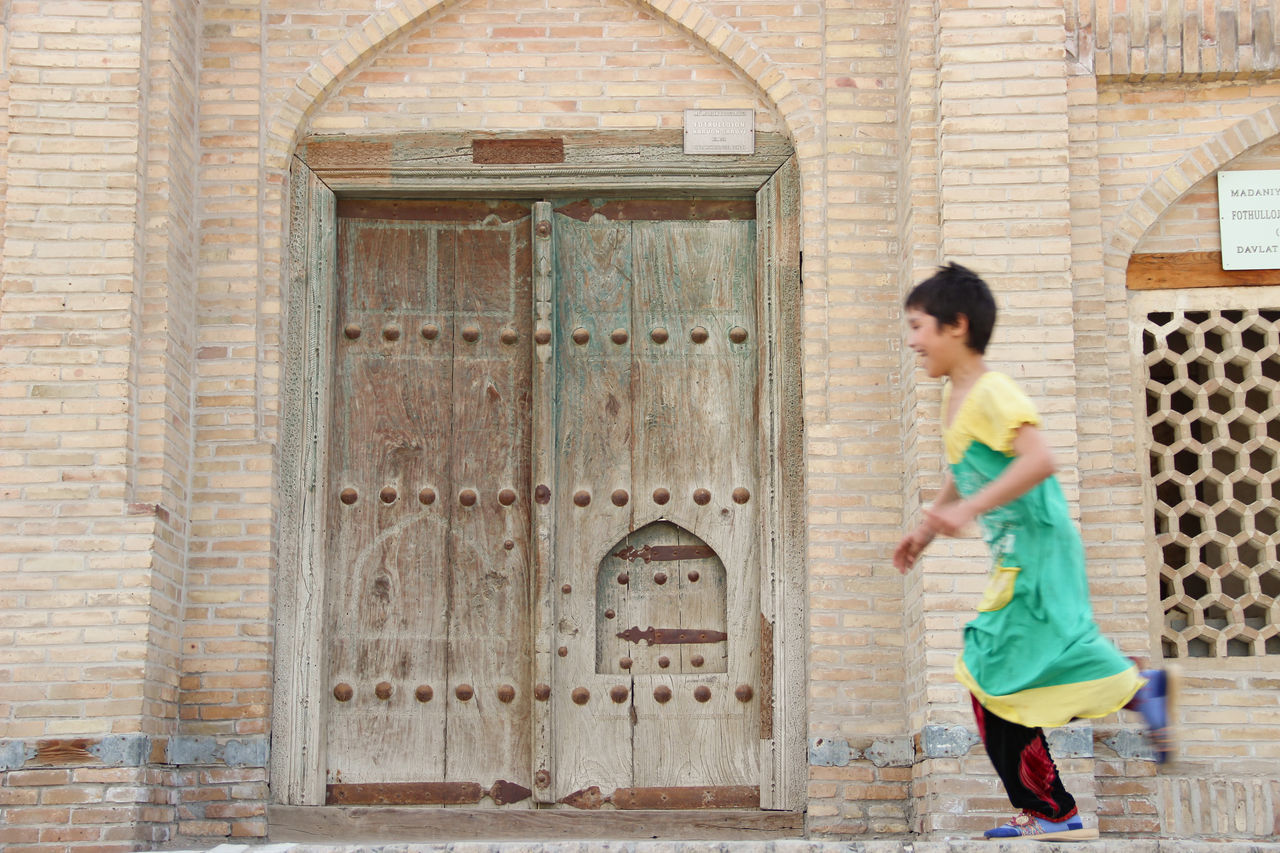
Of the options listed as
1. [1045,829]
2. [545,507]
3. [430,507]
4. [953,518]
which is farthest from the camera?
[430,507]

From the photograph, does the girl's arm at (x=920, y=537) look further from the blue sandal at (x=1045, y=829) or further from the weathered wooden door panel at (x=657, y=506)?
the weathered wooden door panel at (x=657, y=506)

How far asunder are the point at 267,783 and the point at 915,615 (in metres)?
2.54

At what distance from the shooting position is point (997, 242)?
6090 mm

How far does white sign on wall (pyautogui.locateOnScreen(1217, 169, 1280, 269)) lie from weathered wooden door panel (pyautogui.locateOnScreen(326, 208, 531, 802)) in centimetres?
286

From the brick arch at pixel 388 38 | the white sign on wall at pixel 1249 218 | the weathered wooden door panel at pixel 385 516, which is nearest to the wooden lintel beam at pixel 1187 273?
the white sign on wall at pixel 1249 218

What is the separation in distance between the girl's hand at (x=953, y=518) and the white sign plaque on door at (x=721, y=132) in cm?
350

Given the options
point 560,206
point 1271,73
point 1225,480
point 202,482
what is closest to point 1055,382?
point 1225,480

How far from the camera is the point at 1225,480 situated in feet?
20.6

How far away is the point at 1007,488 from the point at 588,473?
337 cm

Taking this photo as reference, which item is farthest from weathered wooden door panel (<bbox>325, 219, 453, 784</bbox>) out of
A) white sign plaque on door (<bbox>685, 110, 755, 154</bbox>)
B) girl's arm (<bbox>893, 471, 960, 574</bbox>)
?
girl's arm (<bbox>893, 471, 960, 574</bbox>)

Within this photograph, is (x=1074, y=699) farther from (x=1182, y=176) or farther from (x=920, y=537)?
(x=1182, y=176)

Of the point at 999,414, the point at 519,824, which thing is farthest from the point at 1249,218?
the point at 519,824

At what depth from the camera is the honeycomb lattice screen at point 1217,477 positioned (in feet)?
20.3

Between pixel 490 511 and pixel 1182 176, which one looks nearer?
pixel 1182 176
